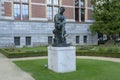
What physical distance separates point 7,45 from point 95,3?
16733 millimetres

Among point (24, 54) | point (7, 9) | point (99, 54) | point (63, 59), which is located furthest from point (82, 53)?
point (7, 9)

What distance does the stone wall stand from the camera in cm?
3669

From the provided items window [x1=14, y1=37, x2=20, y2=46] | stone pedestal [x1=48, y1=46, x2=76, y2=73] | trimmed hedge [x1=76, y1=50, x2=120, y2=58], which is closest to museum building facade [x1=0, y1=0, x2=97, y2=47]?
window [x1=14, y1=37, x2=20, y2=46]

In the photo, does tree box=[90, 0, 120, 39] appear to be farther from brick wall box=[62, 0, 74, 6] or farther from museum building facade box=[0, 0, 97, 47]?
brick wall box=[62, 0, 74, 6]

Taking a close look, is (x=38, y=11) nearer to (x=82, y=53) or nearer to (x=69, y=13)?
(x=69, y=13)

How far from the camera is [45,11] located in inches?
1587

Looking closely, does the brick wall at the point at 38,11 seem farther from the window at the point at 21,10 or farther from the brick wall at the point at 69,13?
the brick wall at the point at 69,13

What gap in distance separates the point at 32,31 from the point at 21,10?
3706mm

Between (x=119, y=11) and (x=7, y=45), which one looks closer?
(x=7, y=45)

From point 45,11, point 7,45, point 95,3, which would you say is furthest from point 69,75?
point 95,3

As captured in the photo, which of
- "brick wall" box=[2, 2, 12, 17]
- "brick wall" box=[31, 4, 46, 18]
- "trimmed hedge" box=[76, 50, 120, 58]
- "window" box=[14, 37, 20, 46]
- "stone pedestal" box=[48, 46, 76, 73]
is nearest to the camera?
"stone pedestal" box=[48, 46, 76, 73]

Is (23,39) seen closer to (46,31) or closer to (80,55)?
(46,31)

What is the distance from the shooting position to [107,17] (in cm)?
4066

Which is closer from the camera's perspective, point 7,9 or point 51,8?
point 7,9
